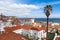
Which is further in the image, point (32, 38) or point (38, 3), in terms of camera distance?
point (38, 3)

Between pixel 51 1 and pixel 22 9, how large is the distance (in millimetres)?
1353

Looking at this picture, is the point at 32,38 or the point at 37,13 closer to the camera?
the point at 32,38

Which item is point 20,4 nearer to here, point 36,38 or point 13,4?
point 13,4

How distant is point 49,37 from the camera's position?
5.72 meters

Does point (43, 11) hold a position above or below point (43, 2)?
below

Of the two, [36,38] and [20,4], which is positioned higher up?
[20,4]

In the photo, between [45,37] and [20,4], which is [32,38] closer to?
[45,37]

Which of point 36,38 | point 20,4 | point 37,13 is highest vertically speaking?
point 20,4

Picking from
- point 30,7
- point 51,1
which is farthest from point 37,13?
point 51,1

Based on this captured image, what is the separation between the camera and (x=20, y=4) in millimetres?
6289

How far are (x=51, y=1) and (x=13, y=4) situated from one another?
160 centimetres

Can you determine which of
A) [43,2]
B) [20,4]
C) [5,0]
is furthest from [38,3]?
[5,0]

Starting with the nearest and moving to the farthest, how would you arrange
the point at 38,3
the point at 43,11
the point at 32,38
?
the point at 32,38 < the point at 43,11 < the point at 38,3

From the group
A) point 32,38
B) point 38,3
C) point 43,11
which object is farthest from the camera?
point 38,3
